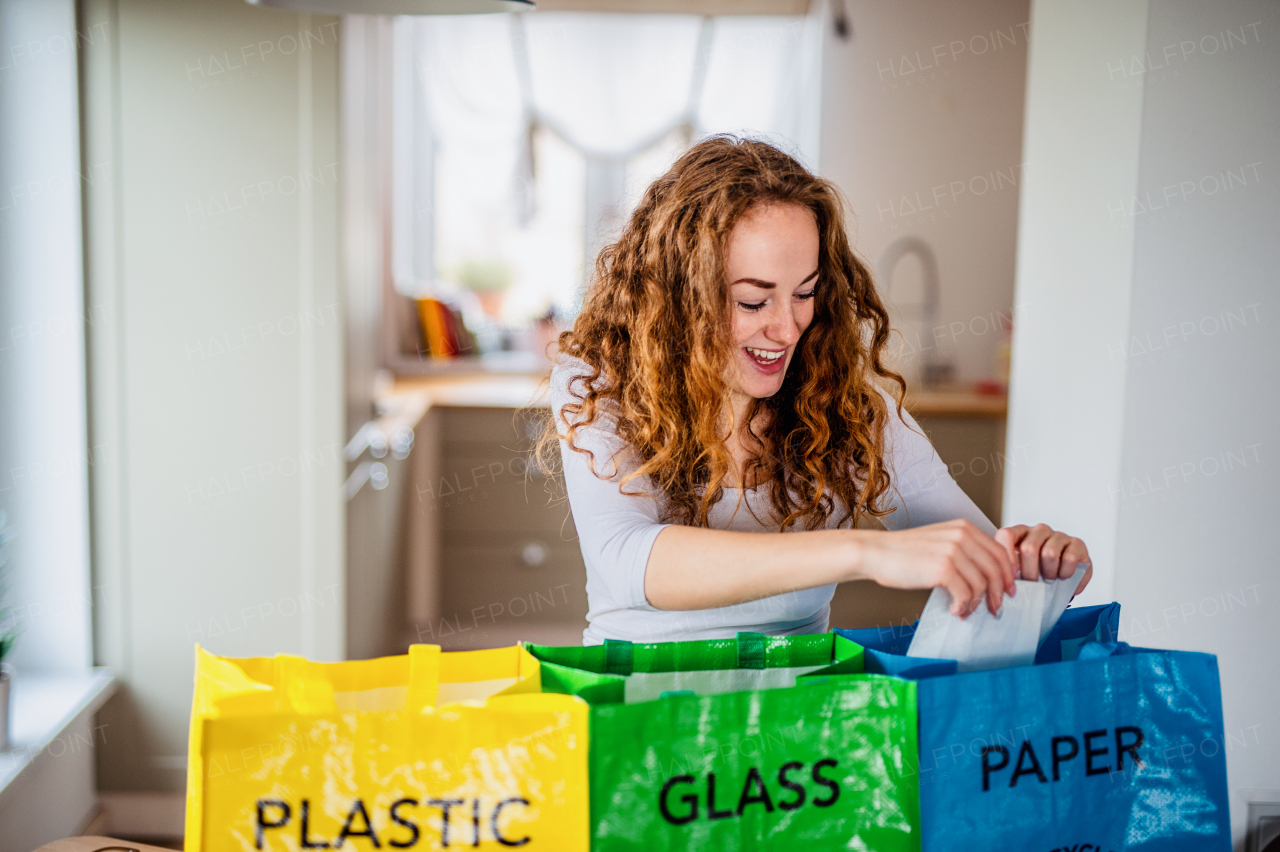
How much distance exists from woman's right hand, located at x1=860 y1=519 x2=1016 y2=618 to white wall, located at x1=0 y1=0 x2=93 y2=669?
177 centimetres

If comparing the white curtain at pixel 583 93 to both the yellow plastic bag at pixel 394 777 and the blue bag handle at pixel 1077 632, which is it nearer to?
the blue bag handle at pixel 1077 632

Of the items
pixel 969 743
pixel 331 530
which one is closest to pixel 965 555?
pixel 969 743

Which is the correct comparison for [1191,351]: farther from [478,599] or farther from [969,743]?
[478,599]

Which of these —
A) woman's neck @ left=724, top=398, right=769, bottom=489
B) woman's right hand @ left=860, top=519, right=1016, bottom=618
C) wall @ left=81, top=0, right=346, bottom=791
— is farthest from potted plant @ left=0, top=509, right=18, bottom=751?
woman's right hand @ left=860, top=519, right=1016, bottom=618

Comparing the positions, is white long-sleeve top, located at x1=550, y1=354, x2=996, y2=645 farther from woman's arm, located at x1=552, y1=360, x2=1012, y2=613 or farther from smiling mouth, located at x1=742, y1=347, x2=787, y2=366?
smiling mouth, located at x1=742, y1=347, x2=787, y2=366

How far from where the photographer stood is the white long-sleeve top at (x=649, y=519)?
98cm

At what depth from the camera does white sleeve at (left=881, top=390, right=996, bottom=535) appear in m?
1.18

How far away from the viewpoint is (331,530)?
215 centimetres

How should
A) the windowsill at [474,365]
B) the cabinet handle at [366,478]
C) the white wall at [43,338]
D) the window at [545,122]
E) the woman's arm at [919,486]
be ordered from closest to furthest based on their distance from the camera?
the woman's arm at [919,486], the white wall at [43,338], the cabinet handle at [366,478], the windowsill at [474,365], the window at [545,122]

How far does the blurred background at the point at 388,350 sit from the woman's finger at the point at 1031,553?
576 millimetres

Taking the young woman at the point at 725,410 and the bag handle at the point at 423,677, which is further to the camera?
the young woman at the point at 725,410

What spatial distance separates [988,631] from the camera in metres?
0.87

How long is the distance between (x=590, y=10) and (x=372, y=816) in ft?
12.9

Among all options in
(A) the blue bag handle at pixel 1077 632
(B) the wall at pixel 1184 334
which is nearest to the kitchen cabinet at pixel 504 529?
(B) the wall at pixel 1184 334
